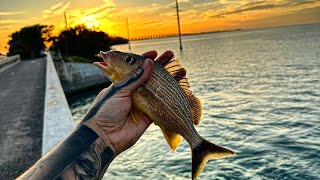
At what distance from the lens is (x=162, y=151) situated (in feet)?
53.8

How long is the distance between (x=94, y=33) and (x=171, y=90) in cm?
5851

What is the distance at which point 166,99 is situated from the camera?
3348 millimetres

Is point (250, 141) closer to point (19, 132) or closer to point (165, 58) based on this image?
point (19, 132)

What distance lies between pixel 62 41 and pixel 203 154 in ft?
204

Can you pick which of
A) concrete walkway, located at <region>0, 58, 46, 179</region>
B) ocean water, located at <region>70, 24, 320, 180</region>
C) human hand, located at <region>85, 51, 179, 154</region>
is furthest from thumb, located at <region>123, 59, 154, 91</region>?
ocean water, located at <region>70, 24, 320, 180</region>

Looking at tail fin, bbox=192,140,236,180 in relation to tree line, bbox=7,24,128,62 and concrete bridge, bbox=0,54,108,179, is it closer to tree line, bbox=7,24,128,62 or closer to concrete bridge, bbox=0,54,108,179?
concrete bridge, bbox=0,54,108,179

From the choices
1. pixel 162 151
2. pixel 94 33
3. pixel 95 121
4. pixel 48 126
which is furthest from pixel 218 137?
pixel 94 33

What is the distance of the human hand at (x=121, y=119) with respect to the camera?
3380 mm

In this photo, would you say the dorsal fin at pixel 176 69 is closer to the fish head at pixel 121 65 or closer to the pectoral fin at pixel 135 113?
the fish head at pixel 121 65

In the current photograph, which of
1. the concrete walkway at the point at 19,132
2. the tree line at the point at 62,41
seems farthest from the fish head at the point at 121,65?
the tree line at the point at 62,41

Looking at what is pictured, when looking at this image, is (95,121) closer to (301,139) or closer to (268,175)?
(268,175)

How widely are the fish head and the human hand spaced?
3.1 inches

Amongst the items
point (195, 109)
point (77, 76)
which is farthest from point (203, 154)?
point (77, 76)

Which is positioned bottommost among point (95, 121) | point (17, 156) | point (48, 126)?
point (17, 156)
